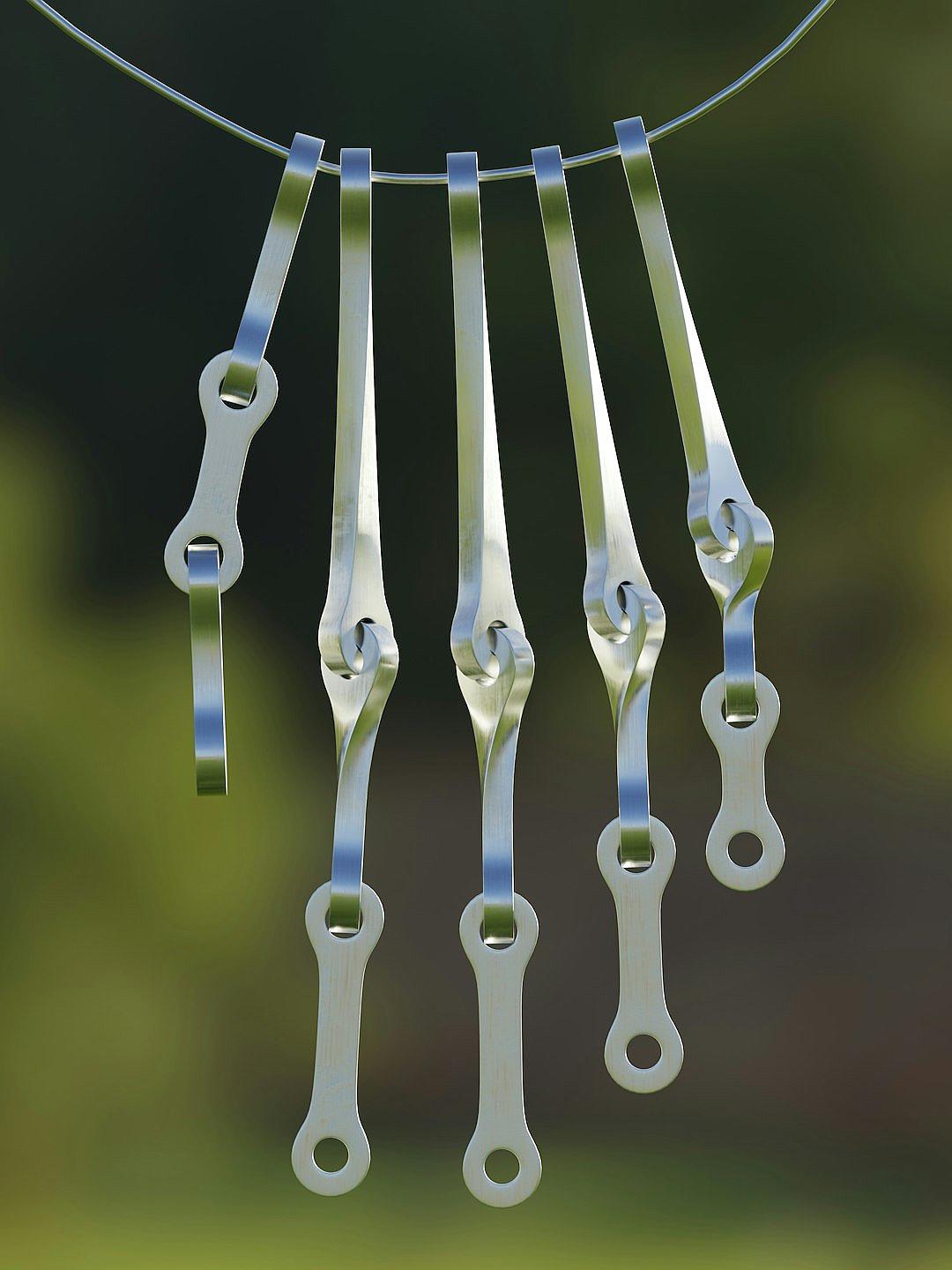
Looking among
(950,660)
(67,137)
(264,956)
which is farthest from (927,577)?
(67,137)

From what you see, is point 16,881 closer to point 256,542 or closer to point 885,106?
Answer: point 256,542

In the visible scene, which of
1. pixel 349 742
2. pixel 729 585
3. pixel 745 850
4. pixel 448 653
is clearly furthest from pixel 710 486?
pixel 745 850

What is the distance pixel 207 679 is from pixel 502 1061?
147mm

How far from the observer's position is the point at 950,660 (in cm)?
70

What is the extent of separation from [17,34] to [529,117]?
0.26m

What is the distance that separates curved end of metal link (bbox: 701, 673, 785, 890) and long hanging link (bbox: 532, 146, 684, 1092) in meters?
0.02

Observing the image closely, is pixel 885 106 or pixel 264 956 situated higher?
pixel 885 106

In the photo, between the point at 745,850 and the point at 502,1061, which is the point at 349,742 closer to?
the point at 502,1061

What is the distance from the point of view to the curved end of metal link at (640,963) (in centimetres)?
43

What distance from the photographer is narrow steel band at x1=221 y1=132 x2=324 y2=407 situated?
1.36 feet

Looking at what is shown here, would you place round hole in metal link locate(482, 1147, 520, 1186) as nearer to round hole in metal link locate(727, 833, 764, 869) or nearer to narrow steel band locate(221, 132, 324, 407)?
round hole in metal link locate(727, 833, 764, 869)

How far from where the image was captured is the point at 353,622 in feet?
1.38

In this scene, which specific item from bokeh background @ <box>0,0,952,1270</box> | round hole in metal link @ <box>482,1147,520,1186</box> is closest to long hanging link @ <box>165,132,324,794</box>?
bokeh background @ <box>0,0,952,1270</box>

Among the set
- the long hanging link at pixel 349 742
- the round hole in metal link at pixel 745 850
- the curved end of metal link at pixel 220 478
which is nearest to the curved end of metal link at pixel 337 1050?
the long hanging link at pixel 349 742
